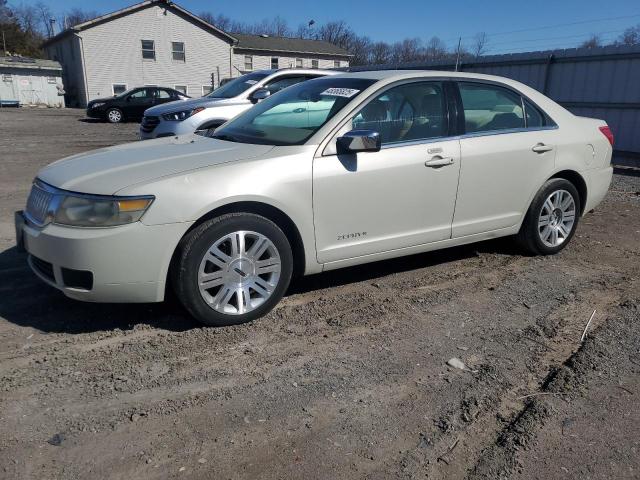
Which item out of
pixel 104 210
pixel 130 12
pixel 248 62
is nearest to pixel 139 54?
pixel 130 12

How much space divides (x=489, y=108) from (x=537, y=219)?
113 cm

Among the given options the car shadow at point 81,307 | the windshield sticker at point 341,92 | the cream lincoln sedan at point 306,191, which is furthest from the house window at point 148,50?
the windshield sticker at point 341,92

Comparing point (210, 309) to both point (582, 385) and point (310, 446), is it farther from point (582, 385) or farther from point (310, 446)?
point (582, 385)

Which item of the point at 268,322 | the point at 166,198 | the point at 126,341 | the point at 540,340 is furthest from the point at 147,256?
the point at 540,340

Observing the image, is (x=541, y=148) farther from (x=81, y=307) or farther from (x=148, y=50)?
(x=148, y=50)

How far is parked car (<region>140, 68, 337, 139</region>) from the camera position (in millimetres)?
9141

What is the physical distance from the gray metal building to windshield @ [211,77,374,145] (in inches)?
1483

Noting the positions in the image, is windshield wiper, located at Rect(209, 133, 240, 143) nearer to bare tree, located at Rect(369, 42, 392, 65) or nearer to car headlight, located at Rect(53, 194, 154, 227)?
car headlight, located at Rect(53, 194, 154, 227)

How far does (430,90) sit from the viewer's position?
4406mm

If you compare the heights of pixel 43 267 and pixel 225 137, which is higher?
pixel 225 137

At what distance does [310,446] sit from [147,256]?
4.94 ft

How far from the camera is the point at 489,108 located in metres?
4.68

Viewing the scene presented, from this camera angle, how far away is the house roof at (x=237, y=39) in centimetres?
3506

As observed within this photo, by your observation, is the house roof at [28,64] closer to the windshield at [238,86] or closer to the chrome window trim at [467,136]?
the windshield at [238,86]
